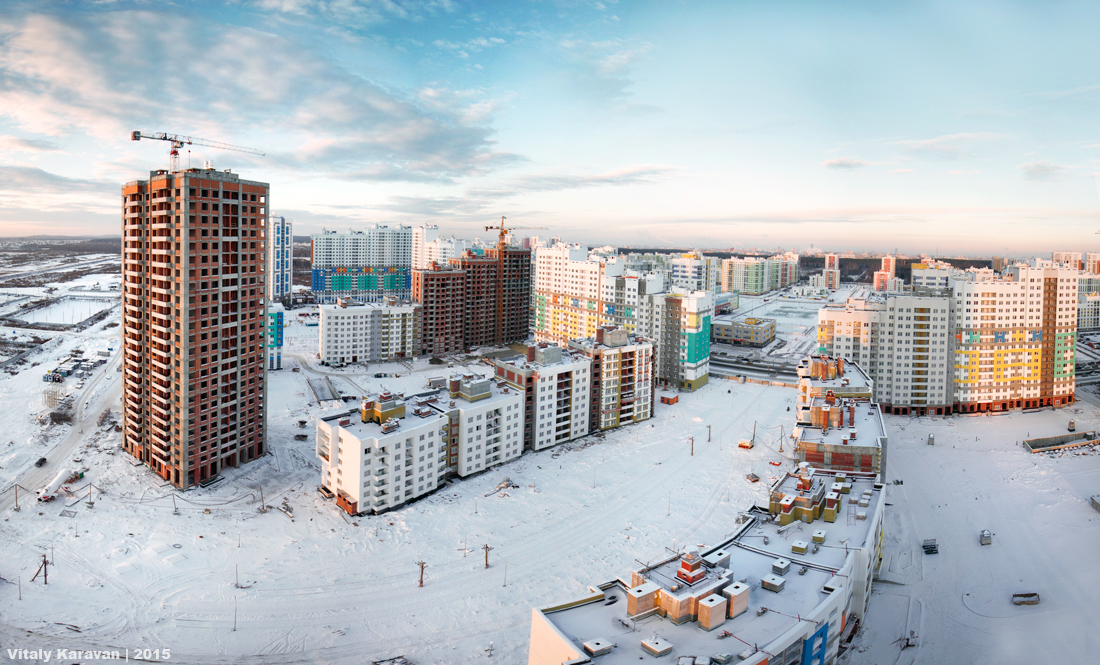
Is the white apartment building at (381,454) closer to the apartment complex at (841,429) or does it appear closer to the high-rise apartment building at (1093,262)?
the apartment complex at (841,429)

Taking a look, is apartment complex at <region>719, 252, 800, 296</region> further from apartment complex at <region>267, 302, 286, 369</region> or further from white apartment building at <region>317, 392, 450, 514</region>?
white apartment building at <region>317, 392, 450, 514</region>

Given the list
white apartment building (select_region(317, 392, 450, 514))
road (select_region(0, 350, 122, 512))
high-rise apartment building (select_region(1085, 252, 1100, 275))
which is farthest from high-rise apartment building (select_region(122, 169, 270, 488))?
high-rise apartment building (select_region(1085, 252, 1100, 275))

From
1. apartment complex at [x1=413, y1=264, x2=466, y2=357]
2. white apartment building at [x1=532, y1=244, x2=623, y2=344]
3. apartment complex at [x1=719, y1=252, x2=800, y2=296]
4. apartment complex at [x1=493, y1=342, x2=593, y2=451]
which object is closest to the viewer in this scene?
apartment complex at [x1=493, y1=342, x2=593, y2=451]

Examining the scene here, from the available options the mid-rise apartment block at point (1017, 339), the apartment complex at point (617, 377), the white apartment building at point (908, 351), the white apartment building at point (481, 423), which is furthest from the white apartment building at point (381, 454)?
the mid-rise apartment block at point (1017, 339)

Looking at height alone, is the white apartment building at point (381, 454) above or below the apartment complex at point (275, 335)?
below

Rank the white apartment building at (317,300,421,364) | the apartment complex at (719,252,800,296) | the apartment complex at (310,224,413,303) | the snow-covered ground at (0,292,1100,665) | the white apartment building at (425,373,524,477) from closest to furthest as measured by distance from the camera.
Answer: the snow-covered ground at (0,292,1100,665)
the white apartment building at (425,373,524,477)
the white apartment building at (317,300,421,364)
the apartment complex at (310,224,413,303)
the apartment complex at (719,252,800,296)

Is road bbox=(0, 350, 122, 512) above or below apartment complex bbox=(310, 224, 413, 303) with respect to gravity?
below

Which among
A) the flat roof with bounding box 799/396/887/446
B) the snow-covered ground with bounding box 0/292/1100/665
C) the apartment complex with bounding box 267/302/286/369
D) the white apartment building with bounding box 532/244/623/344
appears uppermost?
the white apartment building with bounding box 532/244/623/344
